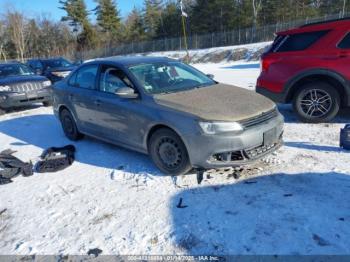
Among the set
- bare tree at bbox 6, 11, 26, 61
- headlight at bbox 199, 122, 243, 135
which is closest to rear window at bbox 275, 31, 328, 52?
headlight at bbox 199, 122, 243, 135

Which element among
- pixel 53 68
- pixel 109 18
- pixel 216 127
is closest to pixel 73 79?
pixel 216 127

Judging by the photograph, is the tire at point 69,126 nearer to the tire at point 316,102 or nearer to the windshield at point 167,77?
the windshield at point 167,77

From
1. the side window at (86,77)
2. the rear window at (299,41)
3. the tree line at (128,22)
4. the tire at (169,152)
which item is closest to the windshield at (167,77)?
the tire at (169,152)

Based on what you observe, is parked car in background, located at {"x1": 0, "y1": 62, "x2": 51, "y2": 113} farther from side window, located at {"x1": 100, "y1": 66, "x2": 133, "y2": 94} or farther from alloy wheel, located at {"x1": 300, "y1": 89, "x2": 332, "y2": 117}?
alloy wheel, located at {"x1": 300, "y1": 89, "x2": 332, "y2": 117}

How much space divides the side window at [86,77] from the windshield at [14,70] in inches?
236

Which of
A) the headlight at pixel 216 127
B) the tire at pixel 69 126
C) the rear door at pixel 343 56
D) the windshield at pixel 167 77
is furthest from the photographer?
the tire at pixel 69 126

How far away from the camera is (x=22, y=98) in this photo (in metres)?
9.50

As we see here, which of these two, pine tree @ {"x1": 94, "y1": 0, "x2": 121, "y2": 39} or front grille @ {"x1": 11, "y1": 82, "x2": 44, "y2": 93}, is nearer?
front grille @ {"x1": 11, "y1": 82, "x2": 44, "y2": 93}

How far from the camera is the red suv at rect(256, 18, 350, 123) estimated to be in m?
5.77

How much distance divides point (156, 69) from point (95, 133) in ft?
5.07

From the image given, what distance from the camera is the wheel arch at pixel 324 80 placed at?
18.9ft

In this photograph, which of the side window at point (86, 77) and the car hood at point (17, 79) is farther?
the car hood at point (17, 79)

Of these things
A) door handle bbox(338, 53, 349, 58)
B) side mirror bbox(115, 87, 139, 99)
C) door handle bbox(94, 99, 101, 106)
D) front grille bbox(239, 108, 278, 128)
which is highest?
door handle bbox(338, 53, 349, 58)

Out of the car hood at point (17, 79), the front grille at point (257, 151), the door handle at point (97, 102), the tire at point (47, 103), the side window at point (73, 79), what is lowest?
the tire at point (47, 103)
